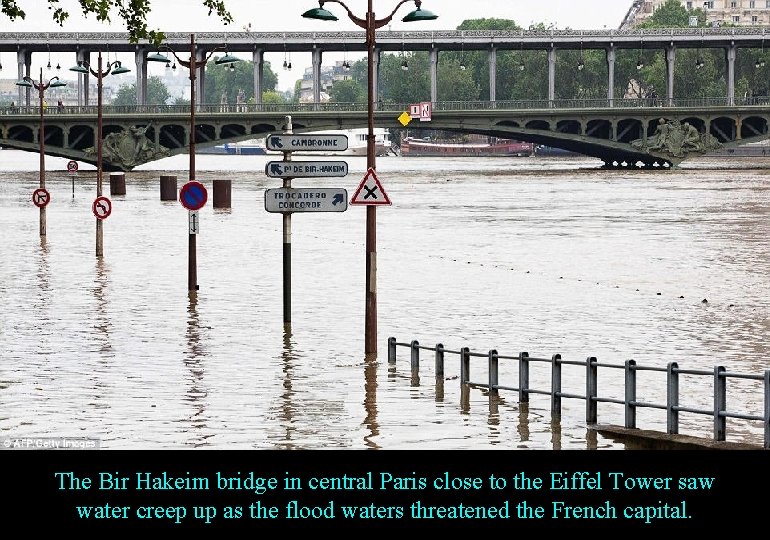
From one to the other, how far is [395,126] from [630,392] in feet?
367

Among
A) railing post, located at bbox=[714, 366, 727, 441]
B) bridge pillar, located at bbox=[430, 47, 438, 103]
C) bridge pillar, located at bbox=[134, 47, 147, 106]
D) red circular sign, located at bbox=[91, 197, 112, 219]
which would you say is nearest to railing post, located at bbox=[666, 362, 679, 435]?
railing post, located at bbox=[714, 366, 727, 441]

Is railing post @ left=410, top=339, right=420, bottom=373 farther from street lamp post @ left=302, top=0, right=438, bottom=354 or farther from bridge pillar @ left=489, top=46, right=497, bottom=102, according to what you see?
bridge pillar @ left=489, top=46, right=497, bottom=102

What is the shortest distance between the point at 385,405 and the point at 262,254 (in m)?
31.2

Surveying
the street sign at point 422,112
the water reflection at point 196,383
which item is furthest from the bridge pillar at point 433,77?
the water reflection at point 196,383

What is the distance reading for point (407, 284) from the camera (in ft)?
140

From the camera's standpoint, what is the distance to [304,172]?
96.0 ft

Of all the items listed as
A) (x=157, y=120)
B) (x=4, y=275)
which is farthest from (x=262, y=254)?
(x=157, y=120)

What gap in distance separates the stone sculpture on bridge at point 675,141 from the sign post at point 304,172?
112 metres

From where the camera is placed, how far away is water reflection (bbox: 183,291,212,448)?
1941 centimetres

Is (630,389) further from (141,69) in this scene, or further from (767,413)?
(141,69)

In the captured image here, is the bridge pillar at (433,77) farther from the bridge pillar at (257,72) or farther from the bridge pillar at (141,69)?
the bridge pillar at (141,69)

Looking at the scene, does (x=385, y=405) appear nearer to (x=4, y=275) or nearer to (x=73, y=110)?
(x=4, y=275)

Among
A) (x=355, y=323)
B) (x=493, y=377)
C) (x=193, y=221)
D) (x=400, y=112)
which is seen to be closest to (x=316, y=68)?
(x=400, y=112)

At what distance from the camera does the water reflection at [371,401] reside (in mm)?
Result: 19328
